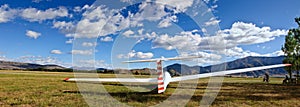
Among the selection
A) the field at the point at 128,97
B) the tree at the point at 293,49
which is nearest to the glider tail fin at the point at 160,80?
the field at the point at 128,97

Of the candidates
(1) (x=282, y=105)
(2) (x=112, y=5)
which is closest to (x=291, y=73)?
(1) (x=282, y=105)

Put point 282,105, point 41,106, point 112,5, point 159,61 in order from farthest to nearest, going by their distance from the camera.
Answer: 1. point 112,5
2. point 159,61
3. point 282,105
4. point 41,106

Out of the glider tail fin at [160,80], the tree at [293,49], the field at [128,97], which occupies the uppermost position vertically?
the tree at [293,49]

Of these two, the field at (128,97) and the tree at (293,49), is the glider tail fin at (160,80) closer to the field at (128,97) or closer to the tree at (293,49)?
the field at (128,97)

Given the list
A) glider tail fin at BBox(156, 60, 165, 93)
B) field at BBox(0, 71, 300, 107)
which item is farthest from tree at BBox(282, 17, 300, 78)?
glider tail fin at BBox(156, 60, 165, 93)

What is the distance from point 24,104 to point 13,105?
40 cm

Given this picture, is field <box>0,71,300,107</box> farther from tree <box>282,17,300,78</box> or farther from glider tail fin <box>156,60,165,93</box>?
tree <box>282,17,300,78</box>

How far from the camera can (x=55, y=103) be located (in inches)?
394

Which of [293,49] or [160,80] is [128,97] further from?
[293,49]

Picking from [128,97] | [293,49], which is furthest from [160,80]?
[293,49]

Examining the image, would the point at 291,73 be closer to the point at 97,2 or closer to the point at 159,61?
the point at 159,61

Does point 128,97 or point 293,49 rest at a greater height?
point 293,49

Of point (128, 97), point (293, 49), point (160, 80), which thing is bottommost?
point (128, 97)

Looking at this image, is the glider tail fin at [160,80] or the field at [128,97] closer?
the field at [128,97]
